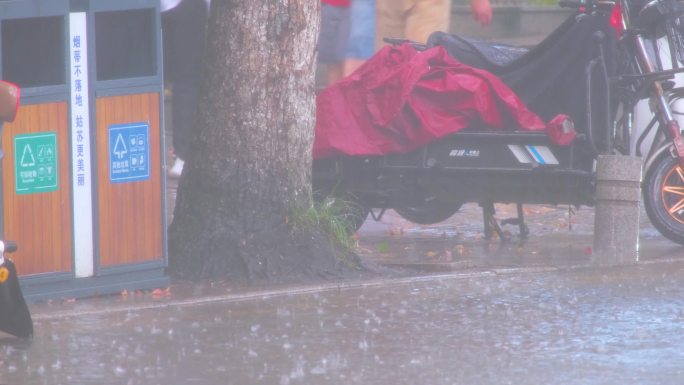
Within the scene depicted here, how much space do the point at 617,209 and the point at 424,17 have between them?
10.6 ft

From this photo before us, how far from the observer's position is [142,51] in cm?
845

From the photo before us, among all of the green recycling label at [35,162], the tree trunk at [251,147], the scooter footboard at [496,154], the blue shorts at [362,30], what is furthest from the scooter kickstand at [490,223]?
the green recycling label at [35,162]

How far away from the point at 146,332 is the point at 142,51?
5.82ft

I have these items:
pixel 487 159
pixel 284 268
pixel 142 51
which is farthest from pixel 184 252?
pixel 487 159

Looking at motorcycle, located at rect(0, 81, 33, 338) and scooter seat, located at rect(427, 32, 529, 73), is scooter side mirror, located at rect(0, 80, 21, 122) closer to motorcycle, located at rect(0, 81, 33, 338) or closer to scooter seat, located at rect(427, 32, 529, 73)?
motorcycle, located at rect(0, 81, 33, 338)

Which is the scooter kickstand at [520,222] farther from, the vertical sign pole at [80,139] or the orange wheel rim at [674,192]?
the vertical sign pole at [80,139]

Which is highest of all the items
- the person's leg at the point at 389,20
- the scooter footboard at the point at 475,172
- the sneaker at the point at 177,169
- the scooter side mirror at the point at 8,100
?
the person's leg at the point at 389,20

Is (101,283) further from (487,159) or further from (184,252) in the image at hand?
(487,159)

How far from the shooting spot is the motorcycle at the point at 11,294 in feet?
22.8

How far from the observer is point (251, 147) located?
869 cm

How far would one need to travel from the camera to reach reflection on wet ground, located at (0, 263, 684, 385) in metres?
6.62

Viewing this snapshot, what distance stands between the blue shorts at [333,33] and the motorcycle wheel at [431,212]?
6.06 ft

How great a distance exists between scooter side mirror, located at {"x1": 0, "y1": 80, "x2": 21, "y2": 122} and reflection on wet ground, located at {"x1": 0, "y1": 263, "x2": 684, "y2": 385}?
1.08 metres

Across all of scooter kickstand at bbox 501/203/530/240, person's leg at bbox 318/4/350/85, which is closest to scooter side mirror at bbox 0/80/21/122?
scooter kickstand at bbox 501/203/530/240
